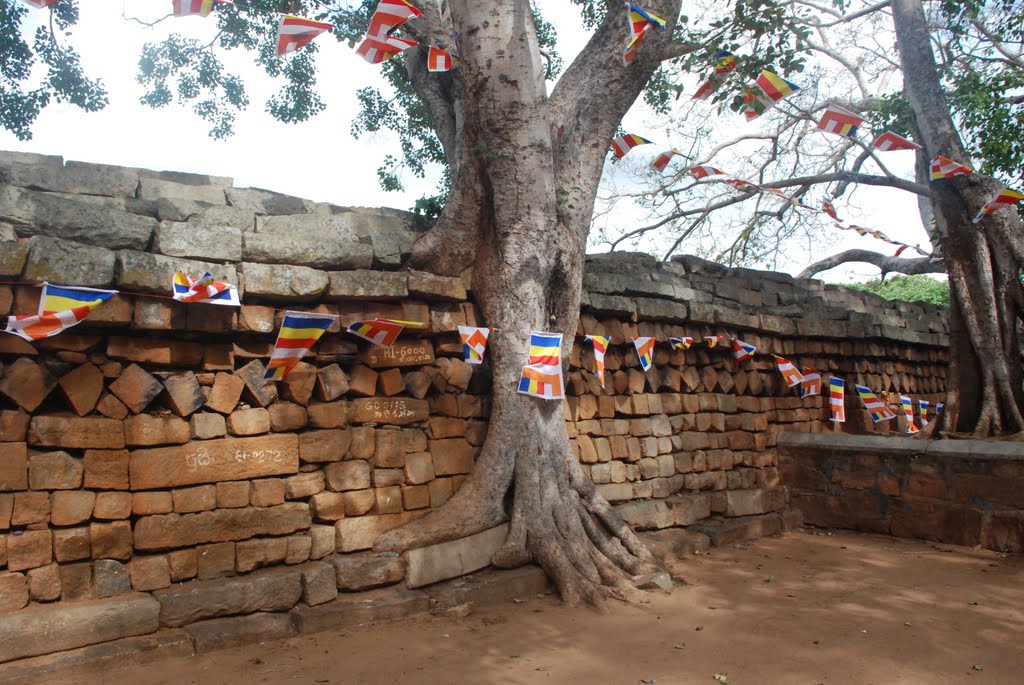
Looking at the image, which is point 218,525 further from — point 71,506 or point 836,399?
point 836,399

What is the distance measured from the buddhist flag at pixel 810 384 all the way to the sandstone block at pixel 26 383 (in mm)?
8492

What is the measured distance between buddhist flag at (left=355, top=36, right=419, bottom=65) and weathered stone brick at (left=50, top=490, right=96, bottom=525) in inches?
154

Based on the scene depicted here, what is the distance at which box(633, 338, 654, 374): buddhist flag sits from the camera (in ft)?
26.1

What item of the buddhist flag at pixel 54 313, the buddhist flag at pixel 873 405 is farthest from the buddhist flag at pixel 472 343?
the buddhist flag at pixel 873 405

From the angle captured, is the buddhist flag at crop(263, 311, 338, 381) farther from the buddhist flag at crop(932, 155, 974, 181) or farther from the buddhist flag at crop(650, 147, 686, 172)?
the buddhist flag at crop(932, 155, 974, 181)

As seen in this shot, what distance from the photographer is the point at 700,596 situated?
6121 mm

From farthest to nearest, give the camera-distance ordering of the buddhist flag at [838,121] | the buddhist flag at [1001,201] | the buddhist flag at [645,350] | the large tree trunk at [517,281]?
the buddhist flag at [1001,201], the buddhist flag at [838,121], the buddhist flag at [645,350], the large tree trunk at [517,281]

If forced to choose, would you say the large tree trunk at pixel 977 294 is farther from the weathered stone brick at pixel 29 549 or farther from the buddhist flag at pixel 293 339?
the weathered stone brick at pixel 29 549

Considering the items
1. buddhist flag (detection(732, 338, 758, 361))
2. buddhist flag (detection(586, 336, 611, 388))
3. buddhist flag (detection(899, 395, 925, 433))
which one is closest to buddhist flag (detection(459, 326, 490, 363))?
buddhist flag (detection(586, 336, 611, 388))

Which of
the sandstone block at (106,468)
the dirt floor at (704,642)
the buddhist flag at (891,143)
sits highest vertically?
the buddhist flag at (891,143)

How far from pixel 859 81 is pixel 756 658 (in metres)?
13.8

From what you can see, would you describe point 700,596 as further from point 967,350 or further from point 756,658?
point 967,350

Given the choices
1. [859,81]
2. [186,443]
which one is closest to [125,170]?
[186,443]

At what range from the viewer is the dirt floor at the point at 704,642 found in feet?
14.4
